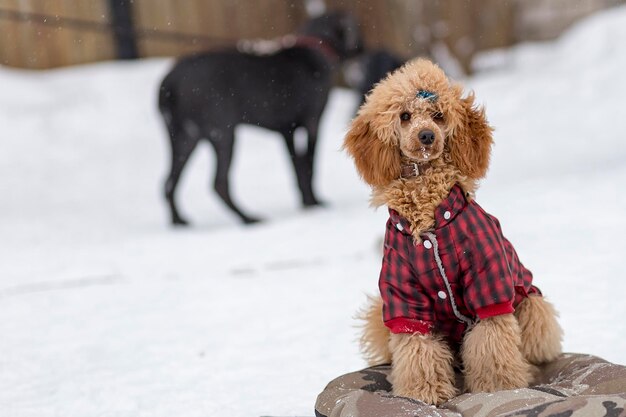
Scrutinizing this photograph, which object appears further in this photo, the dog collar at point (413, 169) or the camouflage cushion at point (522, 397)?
the dog collar at point (413, 169)

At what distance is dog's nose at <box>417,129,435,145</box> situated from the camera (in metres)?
2.56

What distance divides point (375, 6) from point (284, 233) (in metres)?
6.48

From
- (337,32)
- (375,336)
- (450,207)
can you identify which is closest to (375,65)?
(337,32)

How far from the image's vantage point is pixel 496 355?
2604 millimetres

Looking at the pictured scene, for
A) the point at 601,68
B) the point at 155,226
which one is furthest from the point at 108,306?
the point at 601,68

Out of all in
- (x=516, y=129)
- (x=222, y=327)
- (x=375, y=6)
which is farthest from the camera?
(x=375, y=6)

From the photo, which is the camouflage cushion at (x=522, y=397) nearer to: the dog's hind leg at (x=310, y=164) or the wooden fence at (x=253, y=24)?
the dog's hind leg at (x=310, y=164)

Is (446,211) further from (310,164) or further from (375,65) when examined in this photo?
(375,65)

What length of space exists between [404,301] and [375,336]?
1.08ft

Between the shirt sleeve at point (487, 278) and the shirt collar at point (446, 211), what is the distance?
0.08 meters

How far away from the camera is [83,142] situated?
9719mm

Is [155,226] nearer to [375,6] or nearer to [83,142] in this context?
[83,142]

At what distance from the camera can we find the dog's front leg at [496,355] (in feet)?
8.56

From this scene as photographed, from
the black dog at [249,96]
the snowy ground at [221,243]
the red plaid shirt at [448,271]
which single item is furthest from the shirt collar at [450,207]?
the black dog at [249,96]
